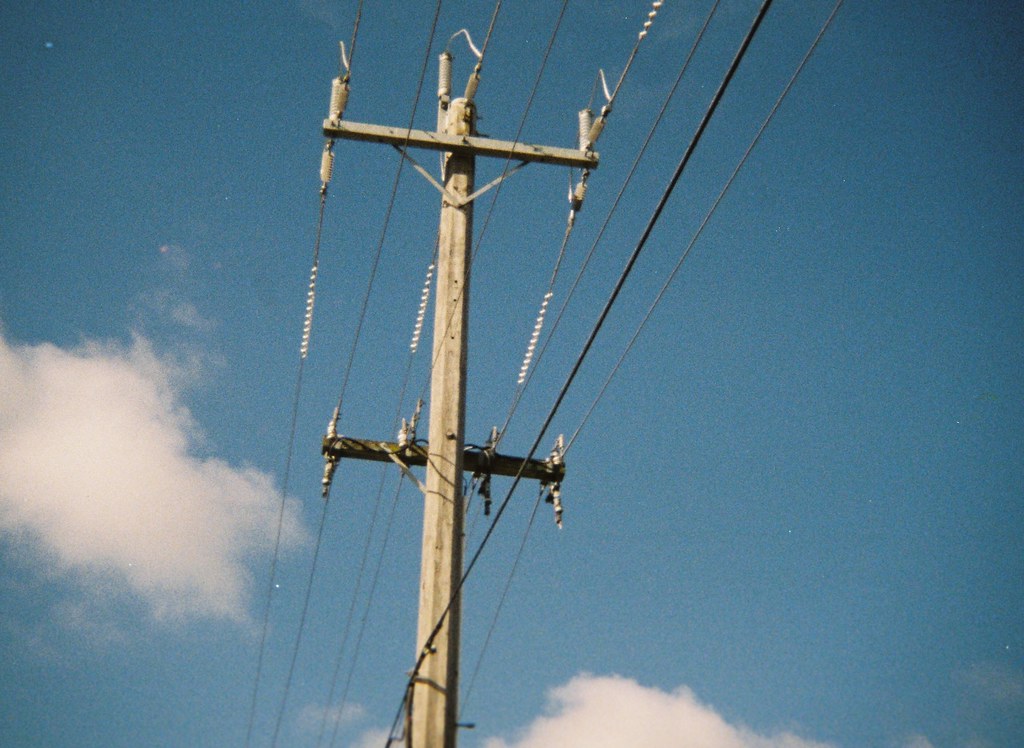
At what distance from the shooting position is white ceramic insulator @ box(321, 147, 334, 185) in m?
7.66

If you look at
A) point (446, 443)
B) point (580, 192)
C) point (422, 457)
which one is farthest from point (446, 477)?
point (580, 192)

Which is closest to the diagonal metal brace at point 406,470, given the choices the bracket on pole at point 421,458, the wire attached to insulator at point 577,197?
the bracket on pole at point 421,458

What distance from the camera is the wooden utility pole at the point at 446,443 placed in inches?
215

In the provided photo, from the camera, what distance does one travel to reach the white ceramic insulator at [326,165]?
7.66 metres

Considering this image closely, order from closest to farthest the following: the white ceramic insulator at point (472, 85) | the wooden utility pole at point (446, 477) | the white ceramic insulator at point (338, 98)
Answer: the wooden utility pole at point (446, 477)
the white ceramic insulator at point (338, 98)
the white ceramic insulator at point (472, 85)

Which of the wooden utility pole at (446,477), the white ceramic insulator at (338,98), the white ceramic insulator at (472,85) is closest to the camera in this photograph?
the wooden utility pole at (446,477)

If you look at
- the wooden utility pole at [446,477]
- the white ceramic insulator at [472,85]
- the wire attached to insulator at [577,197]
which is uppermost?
the white ceramic insulator at [472,85]

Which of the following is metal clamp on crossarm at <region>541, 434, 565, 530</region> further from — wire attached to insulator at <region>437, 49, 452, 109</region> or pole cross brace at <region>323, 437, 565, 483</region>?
wire attached to insulator at <region>437, 49, 452, 109</region>

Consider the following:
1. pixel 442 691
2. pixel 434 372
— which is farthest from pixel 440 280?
pixel 442 691

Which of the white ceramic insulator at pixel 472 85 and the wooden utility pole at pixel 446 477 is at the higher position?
the white ceramic insulator at pixel 472 85

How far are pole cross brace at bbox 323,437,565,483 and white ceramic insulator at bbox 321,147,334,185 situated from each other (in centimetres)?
246

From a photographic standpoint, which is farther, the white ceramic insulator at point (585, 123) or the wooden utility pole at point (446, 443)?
the white ceramic insulator at point (585, 123)

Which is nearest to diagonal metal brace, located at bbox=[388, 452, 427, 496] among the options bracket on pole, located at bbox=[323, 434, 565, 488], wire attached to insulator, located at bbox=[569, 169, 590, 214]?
bracket on pole, located at bbox=[323, 434, 565, 488]

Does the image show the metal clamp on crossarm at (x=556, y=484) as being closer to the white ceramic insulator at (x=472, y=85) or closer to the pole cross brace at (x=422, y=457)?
the pole cross brace at (x=422, y=457)
